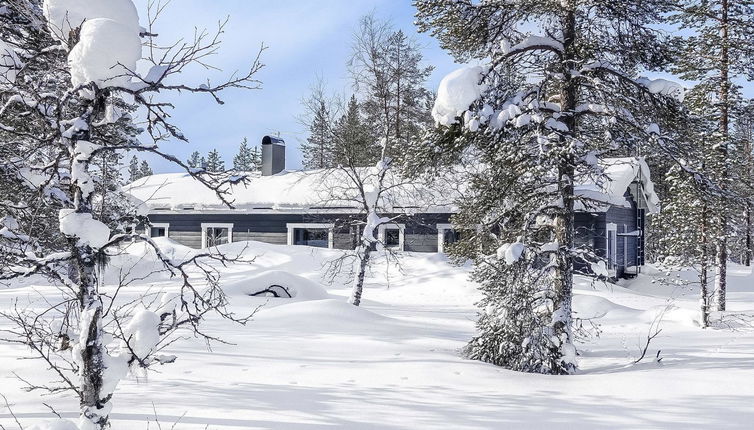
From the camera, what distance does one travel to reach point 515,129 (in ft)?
31.1

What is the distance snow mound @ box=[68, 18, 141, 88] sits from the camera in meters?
4.36

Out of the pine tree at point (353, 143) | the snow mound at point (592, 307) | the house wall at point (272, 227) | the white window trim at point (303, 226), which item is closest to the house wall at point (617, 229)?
the snow mound at point (592, 307)

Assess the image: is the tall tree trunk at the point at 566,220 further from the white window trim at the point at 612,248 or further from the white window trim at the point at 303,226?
the white window trim at the point at 303,226

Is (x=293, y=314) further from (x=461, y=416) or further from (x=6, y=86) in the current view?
(x=6, y=86)

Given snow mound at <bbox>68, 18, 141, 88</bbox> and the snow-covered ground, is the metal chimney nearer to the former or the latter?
the snow-covered ground

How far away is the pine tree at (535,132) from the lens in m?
9.16

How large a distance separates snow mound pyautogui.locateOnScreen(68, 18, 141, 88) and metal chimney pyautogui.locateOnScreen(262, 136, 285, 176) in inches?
1045

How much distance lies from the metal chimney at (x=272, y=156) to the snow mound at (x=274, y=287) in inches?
602

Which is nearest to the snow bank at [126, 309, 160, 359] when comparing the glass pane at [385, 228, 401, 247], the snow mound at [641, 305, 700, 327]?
the snow mound at [641, 305, 700, 327]

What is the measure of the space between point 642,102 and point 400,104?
21.6 m

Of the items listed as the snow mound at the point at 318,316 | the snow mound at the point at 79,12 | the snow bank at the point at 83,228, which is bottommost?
the snow mound at the point at 318,316

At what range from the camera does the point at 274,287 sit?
15.9m

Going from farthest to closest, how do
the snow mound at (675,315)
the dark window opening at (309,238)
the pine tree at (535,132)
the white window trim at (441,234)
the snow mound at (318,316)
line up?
the dark window opening at (309,238)
the white window trim at (441,234)
the snow mound at (675,315)
the snow mound at (318,316)
the pine tree at (535,132)

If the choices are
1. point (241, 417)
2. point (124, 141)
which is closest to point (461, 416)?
point (241, 417)
